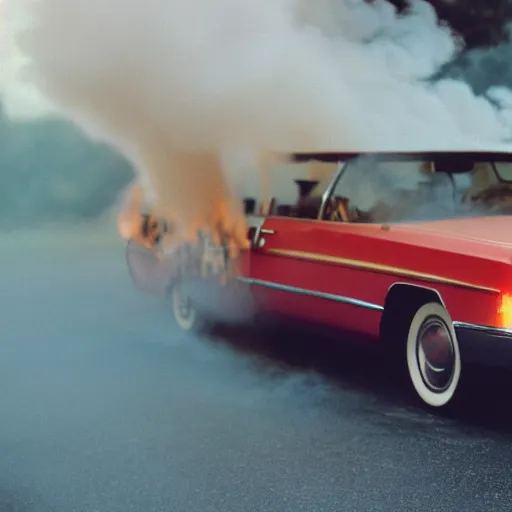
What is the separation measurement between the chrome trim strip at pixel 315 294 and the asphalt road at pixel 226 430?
47cm

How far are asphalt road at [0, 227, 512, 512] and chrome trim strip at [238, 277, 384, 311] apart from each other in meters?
0.47

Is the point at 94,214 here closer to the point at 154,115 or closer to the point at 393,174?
the point at 154,115

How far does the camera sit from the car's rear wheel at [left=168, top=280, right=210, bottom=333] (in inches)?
292

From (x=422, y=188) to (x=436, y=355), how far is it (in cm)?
108

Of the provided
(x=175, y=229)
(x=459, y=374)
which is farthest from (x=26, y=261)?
(x=459, y=374)

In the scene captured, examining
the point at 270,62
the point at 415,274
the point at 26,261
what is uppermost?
the point at 270,62

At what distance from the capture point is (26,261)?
1290cm

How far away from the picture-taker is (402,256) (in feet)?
17.2

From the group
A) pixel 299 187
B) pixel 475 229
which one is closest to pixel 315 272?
pixel 299 187

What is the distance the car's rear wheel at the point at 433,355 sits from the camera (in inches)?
200

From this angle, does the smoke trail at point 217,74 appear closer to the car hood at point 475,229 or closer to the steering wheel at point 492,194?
the steering wheel at point 492,194

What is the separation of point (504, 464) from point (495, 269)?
3.11ft

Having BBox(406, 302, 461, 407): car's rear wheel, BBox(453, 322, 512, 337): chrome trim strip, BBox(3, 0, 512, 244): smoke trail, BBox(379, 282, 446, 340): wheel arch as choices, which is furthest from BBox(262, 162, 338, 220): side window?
BBox(3, 0, 512, 244): smoke trail

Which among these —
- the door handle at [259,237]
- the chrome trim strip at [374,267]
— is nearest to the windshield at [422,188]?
the chrome trim strip at [374,267]
